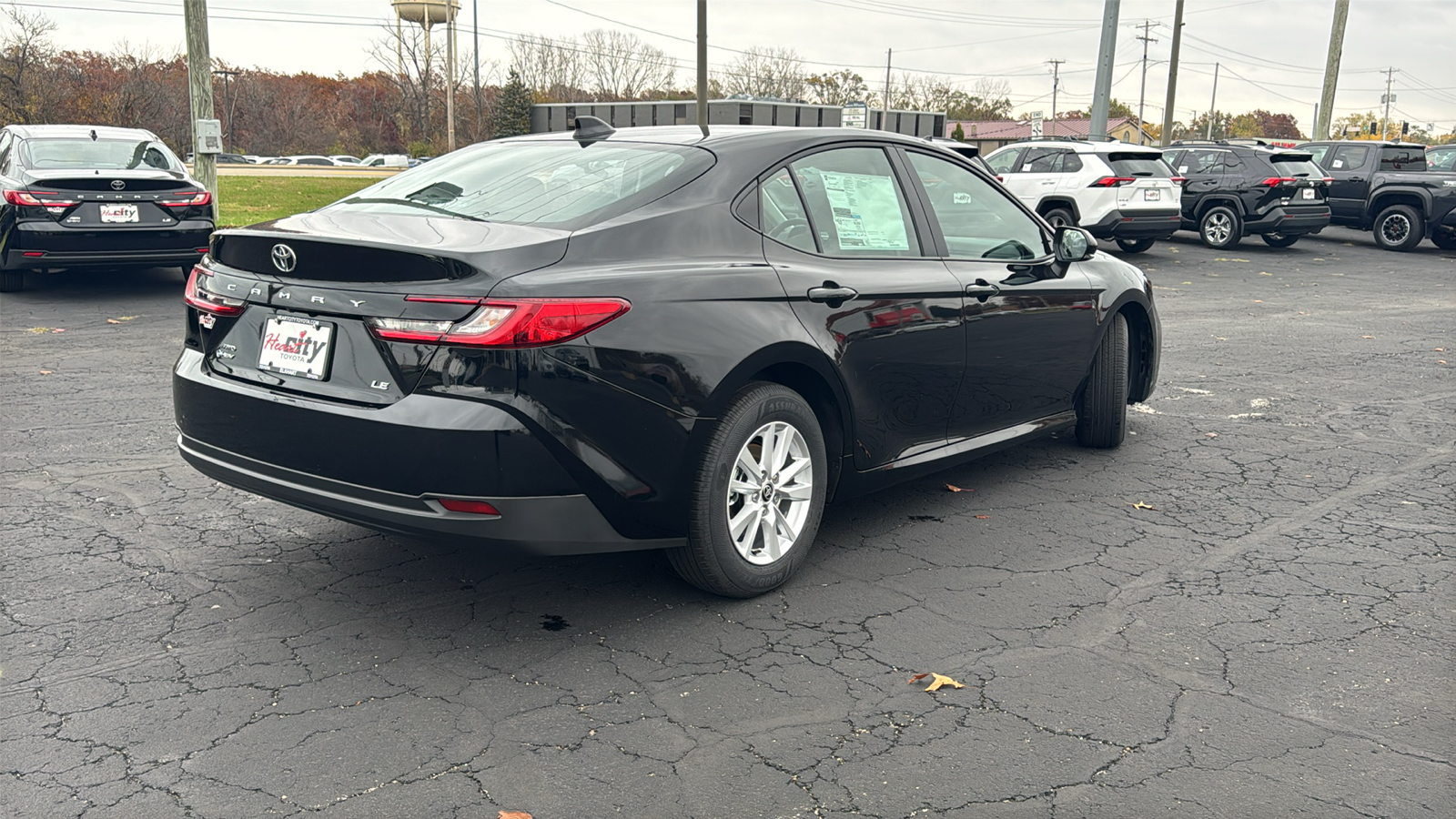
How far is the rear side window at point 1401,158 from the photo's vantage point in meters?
21.0

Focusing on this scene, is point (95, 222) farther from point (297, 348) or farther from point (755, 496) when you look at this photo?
point (755, 496)

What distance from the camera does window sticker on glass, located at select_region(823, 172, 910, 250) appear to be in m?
4.28

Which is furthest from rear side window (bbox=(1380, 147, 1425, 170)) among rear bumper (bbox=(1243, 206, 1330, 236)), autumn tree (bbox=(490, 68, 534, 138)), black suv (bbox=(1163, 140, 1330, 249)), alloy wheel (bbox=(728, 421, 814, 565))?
autumn tree (bbox=(490, 68, 534, 138))

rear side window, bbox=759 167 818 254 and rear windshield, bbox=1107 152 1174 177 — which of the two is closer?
rear side window, bbox=759 167 818 254

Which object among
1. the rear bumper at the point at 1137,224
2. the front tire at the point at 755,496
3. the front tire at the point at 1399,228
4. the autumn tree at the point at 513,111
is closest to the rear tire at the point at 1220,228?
the rear bumper at the point at 1137,224

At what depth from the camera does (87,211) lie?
10102 mm

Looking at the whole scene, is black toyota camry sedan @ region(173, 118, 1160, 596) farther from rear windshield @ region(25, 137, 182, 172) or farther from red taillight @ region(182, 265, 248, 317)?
rear windshield @ region(25, 137, 182, 172)

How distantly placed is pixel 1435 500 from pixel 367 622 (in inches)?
183

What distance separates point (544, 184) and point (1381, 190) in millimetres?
21213

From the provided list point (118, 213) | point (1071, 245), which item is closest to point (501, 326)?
point (1071, 245)

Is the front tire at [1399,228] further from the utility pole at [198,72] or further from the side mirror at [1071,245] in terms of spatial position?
the utility pole at [198,72]

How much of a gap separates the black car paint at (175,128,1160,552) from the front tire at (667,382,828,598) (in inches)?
3.4

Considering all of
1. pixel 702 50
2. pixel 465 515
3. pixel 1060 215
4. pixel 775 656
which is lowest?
pixel 775 656

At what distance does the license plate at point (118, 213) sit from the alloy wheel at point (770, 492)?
27.9ft
